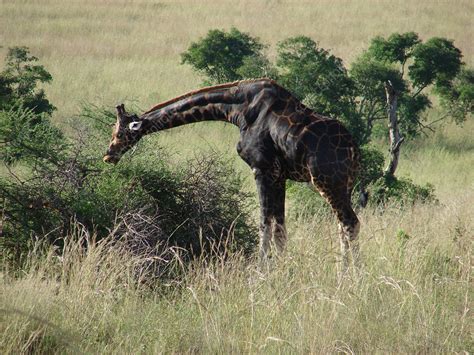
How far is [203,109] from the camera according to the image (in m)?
8.46

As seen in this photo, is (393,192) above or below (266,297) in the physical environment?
below

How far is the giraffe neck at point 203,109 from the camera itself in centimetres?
841

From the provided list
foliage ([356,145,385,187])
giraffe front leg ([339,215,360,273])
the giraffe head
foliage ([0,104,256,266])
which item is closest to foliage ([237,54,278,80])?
foliage ([356,145,385,187])

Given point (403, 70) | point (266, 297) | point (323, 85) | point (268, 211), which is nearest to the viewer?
point (266, 297)

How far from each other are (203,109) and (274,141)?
0.73m

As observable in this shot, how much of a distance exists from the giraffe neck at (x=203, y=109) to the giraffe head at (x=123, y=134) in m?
0.12

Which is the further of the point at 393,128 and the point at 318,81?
the point at 318,81

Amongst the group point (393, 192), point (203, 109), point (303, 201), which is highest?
point (203, 109)

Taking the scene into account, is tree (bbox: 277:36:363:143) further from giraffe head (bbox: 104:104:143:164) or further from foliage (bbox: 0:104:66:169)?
giraffe head (bbox: 104:104:143:164)

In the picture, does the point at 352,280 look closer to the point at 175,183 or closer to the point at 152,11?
the point at 175,183

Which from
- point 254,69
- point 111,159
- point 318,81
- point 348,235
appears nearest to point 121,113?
point 111,159

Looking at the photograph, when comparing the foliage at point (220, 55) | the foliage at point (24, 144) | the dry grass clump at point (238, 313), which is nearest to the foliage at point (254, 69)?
the foliage at point (220, 55)

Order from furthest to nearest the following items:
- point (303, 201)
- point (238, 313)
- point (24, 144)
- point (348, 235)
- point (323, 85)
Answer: point (323, 85) → point (303, 201) → point (24, 144) → point (348, 235) → point (238, 313)

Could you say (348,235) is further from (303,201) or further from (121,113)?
(303,201)
